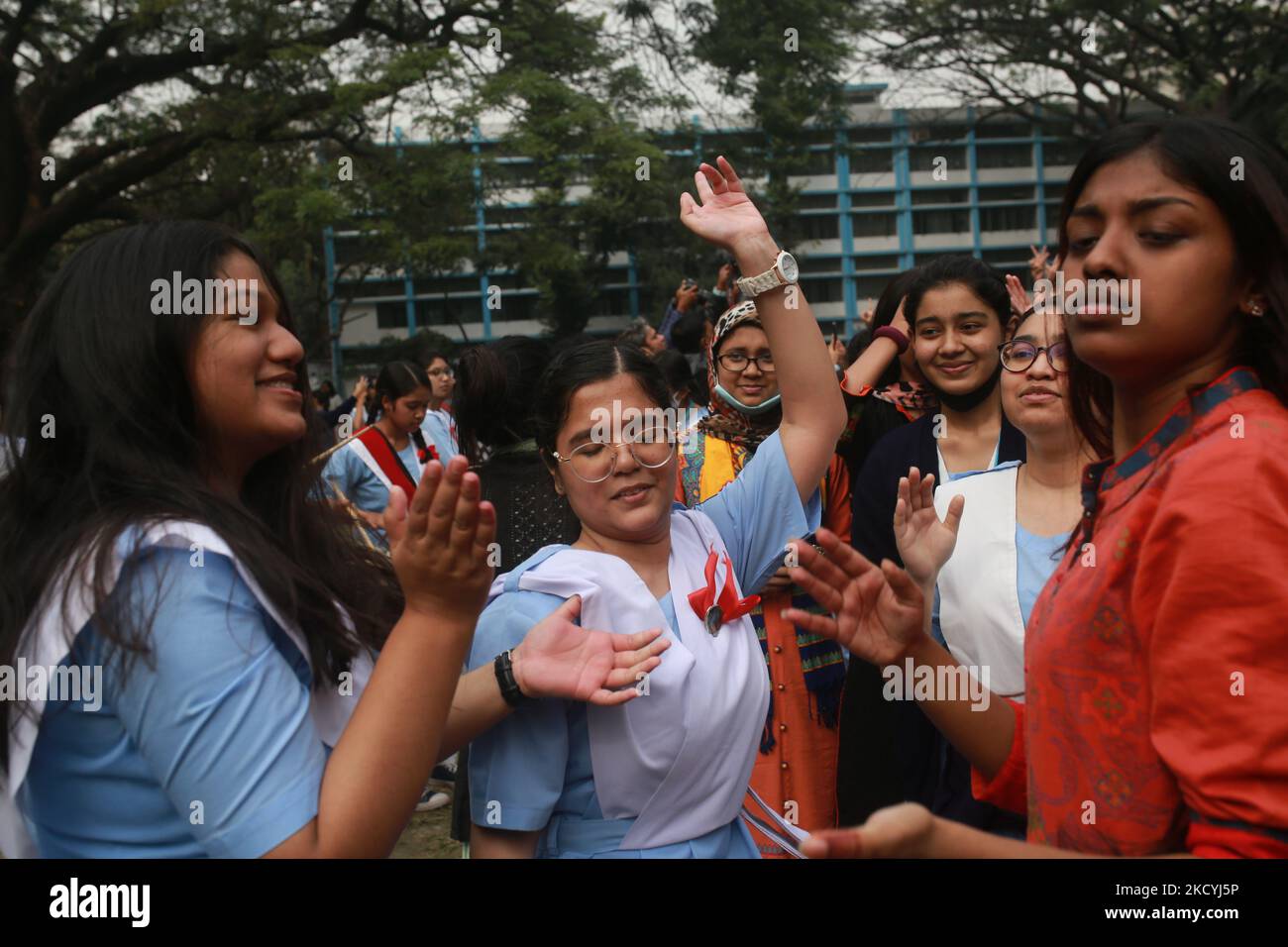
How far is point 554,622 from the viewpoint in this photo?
1.70 meters

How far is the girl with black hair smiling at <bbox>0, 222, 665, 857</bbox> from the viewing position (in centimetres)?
125

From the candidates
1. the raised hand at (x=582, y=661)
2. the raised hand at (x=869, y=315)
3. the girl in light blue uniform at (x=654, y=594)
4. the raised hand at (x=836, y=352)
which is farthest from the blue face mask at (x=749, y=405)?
the raised hand at (x=836, y=352)

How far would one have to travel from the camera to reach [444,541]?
1.32m

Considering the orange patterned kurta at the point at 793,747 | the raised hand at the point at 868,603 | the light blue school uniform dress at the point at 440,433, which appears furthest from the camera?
the light blue school uniform dress at the point at 440,433

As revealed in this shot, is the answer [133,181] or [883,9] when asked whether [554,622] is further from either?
[883,9]

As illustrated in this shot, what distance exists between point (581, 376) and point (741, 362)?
1.27 meters

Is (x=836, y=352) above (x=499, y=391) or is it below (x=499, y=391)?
above

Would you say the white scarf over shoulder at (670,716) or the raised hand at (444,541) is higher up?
the raised hand at (444,541)

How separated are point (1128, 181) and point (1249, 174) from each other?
0.12 m

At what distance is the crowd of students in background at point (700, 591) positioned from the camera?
3.68 feet

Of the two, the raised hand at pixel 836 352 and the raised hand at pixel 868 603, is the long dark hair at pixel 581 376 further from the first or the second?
the raised hand at pixel 836 352

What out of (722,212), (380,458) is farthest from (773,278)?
(380,458)

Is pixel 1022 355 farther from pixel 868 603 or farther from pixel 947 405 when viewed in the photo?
pixel 868 603

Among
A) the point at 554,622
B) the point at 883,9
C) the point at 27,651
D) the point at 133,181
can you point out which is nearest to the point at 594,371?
the point at 554,622
